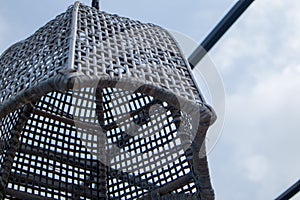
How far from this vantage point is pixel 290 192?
126 cm

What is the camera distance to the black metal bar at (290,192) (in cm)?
125

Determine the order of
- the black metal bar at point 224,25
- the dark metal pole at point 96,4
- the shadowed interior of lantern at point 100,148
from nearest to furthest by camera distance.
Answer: the black metal bar at point 224,25, the dark metal pole at point 96,4, the shadowed interior of lantern at point 100,148

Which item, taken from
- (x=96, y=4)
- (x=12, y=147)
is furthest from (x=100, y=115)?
(x=96, y=4)

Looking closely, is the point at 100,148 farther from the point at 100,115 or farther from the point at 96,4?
the point at 96,4

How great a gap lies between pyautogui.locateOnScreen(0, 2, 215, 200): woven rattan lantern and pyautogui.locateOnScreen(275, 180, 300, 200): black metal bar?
0.26 meters

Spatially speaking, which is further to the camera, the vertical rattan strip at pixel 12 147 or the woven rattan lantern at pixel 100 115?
the vertical rattan strip at pixel 12 147

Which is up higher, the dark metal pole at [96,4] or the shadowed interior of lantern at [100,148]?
the dark metal pole at [96,4]

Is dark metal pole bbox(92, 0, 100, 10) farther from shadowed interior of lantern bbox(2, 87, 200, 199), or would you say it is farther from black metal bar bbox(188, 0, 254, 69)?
black metal bar bbox(188, 0, 254, 69)

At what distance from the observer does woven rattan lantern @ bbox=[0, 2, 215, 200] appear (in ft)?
3.78

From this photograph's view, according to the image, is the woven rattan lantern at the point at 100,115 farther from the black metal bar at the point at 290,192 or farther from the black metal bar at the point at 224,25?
the black metal bar at the point at 290,192

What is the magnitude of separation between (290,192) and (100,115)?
3.33 ft

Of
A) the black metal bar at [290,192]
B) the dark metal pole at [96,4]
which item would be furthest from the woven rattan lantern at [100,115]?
the black metal bar at [290,192]

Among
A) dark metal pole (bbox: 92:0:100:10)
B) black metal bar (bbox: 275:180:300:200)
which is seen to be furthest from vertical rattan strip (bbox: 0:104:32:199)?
black metal bar (bbox: 275:180:300:200)

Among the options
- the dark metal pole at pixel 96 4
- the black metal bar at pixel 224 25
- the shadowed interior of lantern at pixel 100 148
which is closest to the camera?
the black metal bar at pixel 224 25
